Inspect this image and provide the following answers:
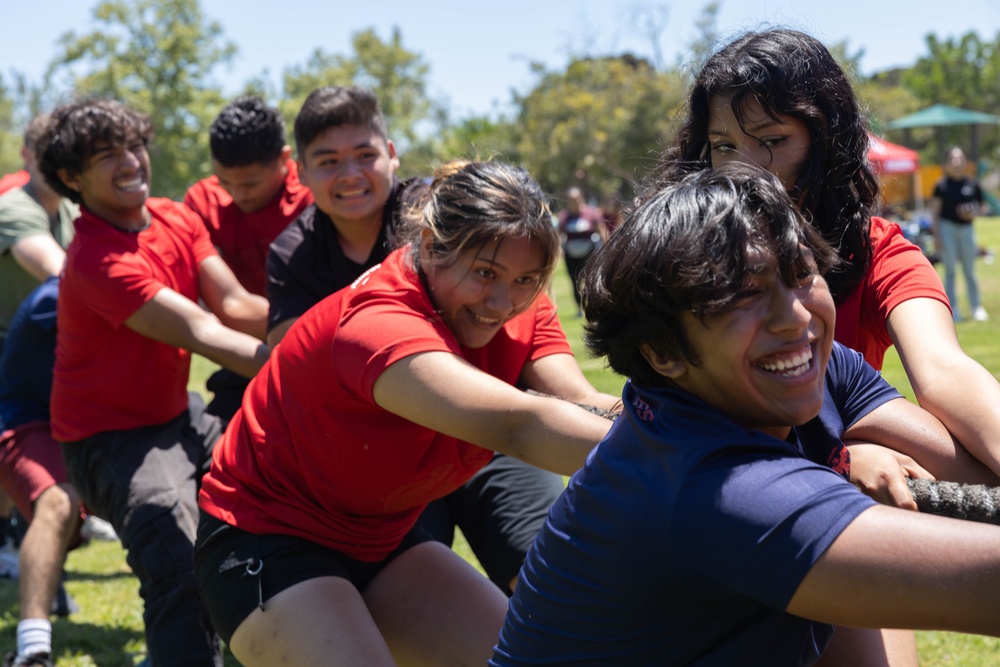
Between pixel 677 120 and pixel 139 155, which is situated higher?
pixel 677 120

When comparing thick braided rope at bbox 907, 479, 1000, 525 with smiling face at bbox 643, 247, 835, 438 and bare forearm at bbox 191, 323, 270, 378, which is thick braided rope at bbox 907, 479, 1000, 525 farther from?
bare forearm at bbox 191, 323, 270, 378

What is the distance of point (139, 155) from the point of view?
15.7 feet

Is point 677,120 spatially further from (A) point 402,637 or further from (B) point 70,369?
(B) point 70,369

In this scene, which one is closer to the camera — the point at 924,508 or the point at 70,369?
the point at 924,508

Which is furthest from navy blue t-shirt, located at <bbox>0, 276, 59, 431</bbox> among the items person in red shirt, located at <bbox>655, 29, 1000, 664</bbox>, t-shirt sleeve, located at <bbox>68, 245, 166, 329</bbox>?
person in red shirt, located at <bbox>655, 29, 1000, 664</bbox>

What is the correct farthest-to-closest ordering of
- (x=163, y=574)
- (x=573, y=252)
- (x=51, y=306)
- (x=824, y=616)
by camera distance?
(x=573, y=252)
(x=51, y=306)
(x=163, y=574)
(x=824, y=616)

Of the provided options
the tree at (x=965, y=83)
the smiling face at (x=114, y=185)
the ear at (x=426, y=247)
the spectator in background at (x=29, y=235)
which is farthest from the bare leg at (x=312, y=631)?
the tree at (x=965, y=83)

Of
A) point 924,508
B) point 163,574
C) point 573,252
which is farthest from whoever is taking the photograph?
point 573,252

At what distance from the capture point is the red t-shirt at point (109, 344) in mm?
4258

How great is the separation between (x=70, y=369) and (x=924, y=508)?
3640mm

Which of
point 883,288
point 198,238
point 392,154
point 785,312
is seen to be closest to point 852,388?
point 883,288

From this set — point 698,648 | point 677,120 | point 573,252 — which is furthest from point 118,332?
point 573,252

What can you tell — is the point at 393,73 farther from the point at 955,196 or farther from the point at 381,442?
the point at 381,442

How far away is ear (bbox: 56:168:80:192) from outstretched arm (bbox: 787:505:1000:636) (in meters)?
4.04
